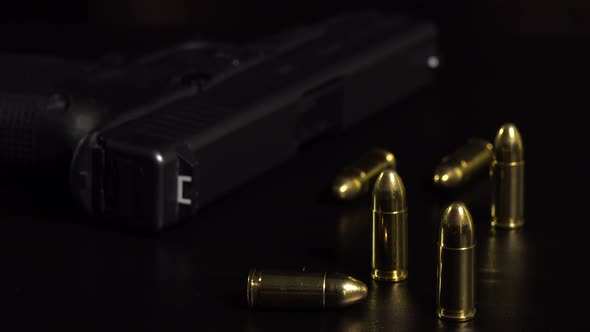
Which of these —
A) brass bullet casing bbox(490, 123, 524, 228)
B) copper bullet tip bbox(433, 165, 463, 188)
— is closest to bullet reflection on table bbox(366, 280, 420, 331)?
brass bullet casing bbox(490, 123, 524, 228)

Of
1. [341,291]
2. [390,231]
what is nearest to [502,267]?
[390,231]

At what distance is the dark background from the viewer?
179cm

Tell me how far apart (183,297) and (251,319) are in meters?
Result: 0.15

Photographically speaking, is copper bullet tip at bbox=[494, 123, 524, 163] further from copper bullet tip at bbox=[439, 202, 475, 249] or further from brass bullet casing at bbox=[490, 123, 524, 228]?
copper bullet tip at bbox=[439, 202, 475, 249]

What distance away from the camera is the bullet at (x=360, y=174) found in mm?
2301

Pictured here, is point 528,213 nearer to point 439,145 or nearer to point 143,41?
point 439,145

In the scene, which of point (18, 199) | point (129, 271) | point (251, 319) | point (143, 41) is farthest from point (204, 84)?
point (143, 41)

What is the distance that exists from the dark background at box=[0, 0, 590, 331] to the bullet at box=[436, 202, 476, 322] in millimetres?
28

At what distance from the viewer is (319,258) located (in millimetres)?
2033

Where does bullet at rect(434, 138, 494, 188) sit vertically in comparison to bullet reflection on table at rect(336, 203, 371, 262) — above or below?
above

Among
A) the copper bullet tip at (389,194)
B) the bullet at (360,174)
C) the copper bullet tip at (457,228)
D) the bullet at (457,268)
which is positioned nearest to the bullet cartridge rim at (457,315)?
the bullet at (457,268)

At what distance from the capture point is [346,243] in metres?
2.11

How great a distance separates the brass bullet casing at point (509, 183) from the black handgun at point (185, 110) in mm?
524

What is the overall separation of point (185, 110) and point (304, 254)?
0.45m
